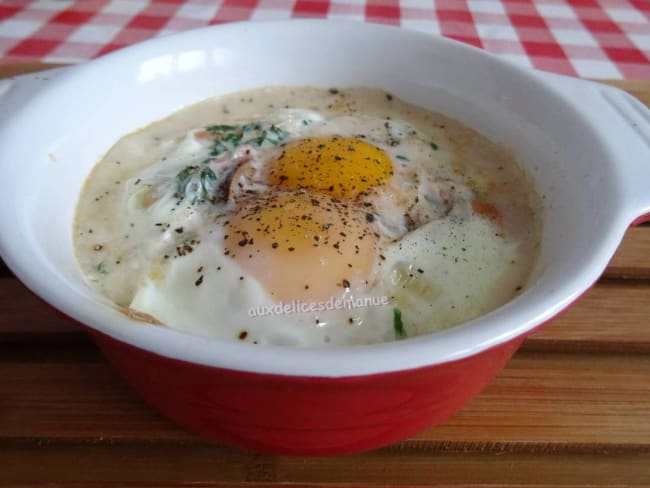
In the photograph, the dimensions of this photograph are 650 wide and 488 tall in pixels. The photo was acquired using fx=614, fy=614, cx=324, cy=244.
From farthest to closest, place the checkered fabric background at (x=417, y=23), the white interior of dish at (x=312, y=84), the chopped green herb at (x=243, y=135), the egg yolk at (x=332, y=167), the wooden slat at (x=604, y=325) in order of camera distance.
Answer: the checkered fabric background at (x=417, y=23) → the chopped green herb at (x=243, y=135) → the egg yolk at (x=332, y=167) → the wooden slat at (x=604, y=325) → the white interior of dish at (x=312, y=84)

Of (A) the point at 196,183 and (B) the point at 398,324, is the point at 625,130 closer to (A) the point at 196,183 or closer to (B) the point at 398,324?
(B) the point at 398,324

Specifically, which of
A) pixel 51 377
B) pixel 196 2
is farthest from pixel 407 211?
pixel 196 2

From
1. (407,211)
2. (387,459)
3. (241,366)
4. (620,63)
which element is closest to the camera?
(241,366)

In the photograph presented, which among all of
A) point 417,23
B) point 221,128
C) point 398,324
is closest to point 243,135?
point 221,128

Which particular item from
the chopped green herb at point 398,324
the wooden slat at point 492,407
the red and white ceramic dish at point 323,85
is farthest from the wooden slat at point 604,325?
the chopped green herb at point 398,324

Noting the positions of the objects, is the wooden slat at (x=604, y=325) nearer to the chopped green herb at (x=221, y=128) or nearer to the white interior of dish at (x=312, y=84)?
the white interior of dish at (x=312, y=84)

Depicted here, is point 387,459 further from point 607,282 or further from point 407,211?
point 607,282

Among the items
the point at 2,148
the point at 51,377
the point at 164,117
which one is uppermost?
the point at 2,148
